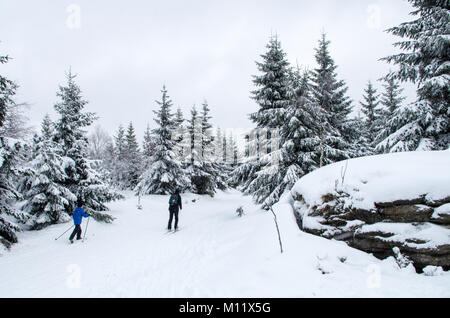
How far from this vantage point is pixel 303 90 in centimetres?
1118

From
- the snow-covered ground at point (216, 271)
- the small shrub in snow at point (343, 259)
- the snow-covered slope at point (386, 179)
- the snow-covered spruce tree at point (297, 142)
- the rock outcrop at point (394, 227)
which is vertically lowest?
the snow-covered ground at point (216, 271)

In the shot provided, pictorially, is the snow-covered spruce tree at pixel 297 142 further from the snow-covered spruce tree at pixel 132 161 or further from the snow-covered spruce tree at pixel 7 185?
the snow-covered spruce tree at pixel 132 161

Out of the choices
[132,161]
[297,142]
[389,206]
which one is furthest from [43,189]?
[132,161]

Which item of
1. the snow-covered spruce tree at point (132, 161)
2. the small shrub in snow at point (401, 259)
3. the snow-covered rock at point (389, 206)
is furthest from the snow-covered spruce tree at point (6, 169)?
the snow-covered spruce tree at point (132, 161)

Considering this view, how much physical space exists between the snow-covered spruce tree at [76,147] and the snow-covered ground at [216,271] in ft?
13.4

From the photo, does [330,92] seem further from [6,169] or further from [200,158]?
[6,169]

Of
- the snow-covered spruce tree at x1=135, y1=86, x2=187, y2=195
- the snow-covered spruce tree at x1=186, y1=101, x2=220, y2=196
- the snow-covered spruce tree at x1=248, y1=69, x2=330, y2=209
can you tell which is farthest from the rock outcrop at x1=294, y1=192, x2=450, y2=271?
the snow-covered spruce tree at x1=186, y1=101, x2=220, y2=196

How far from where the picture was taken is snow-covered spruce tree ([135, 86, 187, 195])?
21.9 metres

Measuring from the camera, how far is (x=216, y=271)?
511 centimetres

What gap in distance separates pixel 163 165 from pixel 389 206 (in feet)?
65.0

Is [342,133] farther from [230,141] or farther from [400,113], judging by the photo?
[230,141]

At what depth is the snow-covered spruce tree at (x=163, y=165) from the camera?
2188 cm

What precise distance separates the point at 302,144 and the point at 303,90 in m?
2.89

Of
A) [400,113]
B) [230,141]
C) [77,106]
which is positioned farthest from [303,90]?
[230,141]
